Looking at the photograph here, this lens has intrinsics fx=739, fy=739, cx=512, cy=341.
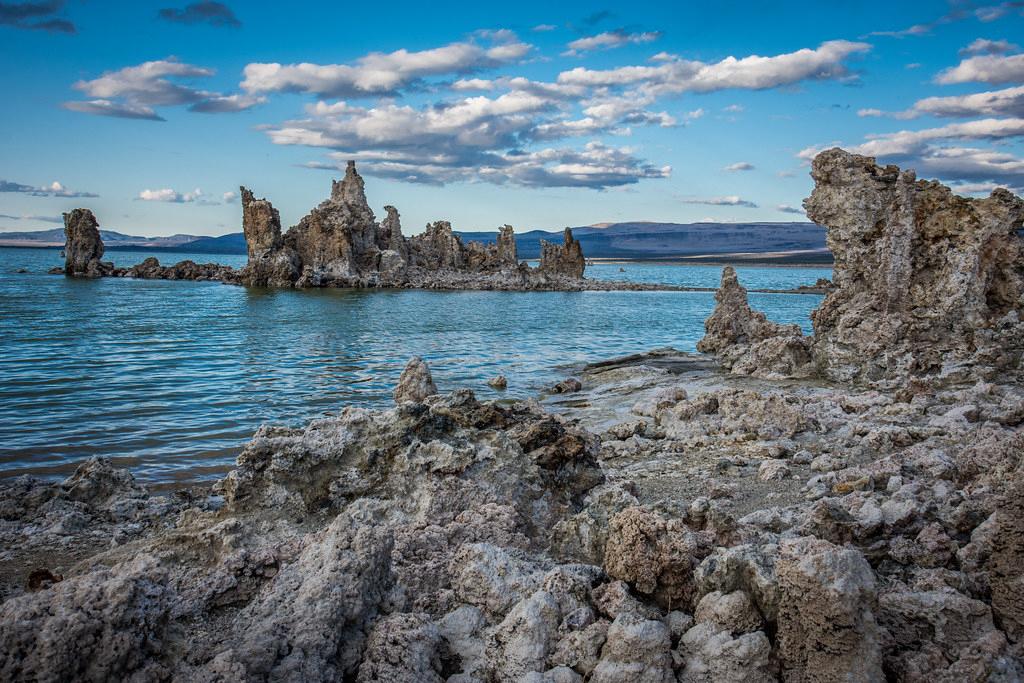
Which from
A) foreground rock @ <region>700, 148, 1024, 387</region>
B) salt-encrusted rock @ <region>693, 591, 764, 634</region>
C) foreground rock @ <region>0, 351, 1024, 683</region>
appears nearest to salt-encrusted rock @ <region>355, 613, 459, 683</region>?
foreground rock @ <region>0, 351, 1024, 683</region>

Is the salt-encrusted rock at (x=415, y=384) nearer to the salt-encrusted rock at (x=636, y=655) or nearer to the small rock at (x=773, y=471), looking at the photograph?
the small rock at (x=773, y=471)

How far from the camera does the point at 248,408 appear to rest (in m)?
14.9

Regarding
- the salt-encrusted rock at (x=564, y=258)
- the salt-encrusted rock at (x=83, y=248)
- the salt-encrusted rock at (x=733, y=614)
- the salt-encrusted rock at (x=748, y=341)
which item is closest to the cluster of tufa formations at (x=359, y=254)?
the salt-encrusted rock at (x=564, y=258)

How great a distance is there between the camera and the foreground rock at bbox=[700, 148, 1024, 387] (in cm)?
1327

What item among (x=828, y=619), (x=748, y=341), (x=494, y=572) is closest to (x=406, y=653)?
(x=494, y=572)

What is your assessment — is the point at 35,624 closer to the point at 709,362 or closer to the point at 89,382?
the point at 89,382

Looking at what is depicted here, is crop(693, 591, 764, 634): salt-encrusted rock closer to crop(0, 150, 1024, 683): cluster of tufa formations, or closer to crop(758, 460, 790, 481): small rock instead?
crop(0, 150, 1024, 683): cluster of tufa formations

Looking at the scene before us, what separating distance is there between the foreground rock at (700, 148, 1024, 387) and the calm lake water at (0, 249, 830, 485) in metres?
7.09

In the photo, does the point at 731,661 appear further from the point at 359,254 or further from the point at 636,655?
the point at 359,254

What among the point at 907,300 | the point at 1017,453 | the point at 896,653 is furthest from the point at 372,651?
the point at 907,300

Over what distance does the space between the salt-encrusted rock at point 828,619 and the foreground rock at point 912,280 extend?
1028 centimetres

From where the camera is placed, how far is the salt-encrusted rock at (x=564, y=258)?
295ft

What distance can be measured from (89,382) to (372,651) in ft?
55.7

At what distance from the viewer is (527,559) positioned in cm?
451
